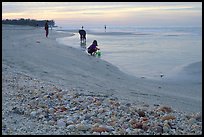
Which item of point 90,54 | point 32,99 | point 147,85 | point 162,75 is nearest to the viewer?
point 32,99

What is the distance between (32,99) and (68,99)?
57cm

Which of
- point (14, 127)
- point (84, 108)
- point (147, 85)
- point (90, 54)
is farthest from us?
point (90, 54)

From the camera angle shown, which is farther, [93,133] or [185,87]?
[185,87]

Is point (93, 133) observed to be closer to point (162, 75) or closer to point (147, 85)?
point (147, 85)

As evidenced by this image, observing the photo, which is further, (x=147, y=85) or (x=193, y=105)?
(x=147, y=85)

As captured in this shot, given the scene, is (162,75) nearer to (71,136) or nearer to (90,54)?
(90,54)

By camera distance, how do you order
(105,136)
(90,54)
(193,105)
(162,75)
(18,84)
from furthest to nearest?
(90,54), (162,75), (193,105), (18,84), (105,136)

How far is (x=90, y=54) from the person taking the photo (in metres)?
16.2

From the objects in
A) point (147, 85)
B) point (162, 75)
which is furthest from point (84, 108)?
point (162, 75)

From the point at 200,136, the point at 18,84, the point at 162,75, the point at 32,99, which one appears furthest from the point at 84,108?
the point at 162,75

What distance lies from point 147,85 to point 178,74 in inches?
97.0

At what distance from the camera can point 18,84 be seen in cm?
682

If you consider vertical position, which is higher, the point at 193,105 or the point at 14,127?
the point at 14,127

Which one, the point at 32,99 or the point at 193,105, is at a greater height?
the point at 32,99
